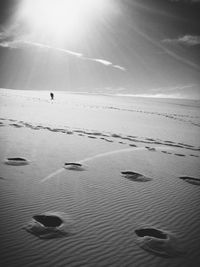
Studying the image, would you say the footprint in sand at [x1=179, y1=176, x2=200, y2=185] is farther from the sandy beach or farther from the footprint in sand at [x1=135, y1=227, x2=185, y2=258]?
the footprint in sand at [x1=135, y1=227, x2=185, y2=258]

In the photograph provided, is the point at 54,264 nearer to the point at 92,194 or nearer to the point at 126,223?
the point at 126,223

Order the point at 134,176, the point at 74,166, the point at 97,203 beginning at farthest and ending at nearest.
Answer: the point at 74,166 < the point at 134,176 < the point at 97,203

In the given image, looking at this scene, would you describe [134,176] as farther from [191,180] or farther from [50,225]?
[50,225]

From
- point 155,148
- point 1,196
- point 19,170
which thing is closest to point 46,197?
point 1,196

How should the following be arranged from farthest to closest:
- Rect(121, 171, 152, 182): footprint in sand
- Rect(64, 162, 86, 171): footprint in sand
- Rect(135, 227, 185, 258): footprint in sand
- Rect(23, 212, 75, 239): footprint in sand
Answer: Rect(64, 162, 86, 171): footprint in sand
Rect(121, 171, 152, 182): footprint in sand
Rect(23, 212, 75, 239): footprint in sand
Rect(135, 227, 185, 258): footprint in sand

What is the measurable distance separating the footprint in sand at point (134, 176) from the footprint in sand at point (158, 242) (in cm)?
216

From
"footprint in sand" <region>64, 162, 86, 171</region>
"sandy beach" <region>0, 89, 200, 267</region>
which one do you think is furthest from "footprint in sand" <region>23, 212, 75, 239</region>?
"footprint in sand" <region>64, 162, 86, 171</region>

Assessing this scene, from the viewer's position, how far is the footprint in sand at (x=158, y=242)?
2.91 metres

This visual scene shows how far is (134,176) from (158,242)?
2.78m

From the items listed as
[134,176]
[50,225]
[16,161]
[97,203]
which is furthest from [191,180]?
[16,161]

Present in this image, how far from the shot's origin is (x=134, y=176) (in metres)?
5.82

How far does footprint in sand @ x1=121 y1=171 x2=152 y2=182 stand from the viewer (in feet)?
18.2

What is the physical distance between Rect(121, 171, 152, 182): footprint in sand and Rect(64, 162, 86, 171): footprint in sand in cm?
111

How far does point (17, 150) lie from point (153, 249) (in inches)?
203
